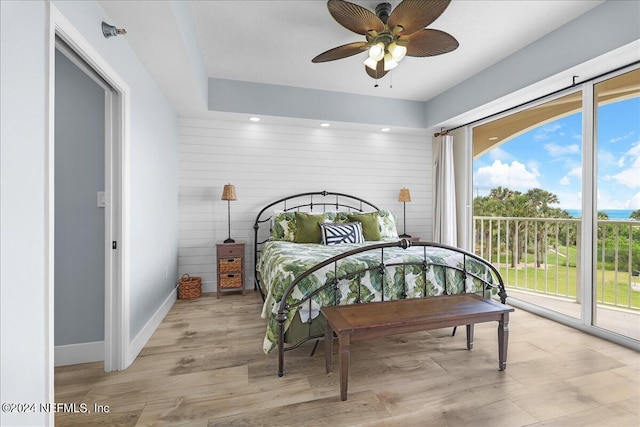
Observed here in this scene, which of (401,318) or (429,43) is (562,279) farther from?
(429,43)

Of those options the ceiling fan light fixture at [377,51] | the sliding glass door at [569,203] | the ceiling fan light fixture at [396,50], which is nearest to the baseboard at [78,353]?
the ceiling fan light fixture at [377,51]

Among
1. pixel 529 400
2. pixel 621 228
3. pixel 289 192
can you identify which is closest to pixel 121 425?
pixel 529 400

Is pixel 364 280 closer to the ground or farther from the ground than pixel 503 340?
farther from the ground

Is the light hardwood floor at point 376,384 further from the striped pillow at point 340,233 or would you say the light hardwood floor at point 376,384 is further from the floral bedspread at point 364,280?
the striped pillow at point 340,233

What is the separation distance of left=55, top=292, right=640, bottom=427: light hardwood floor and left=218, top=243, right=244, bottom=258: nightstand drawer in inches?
49.6

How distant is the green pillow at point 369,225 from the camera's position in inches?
148

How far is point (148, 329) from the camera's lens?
2643mm

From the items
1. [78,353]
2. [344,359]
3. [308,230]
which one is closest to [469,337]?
[344,359]

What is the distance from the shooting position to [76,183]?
2.22 m

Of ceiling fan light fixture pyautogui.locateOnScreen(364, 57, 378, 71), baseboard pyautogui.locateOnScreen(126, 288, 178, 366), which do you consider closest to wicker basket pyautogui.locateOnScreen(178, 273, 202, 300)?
baseboard pyautogui.locateOnScreen(126, 288, 178, 366)

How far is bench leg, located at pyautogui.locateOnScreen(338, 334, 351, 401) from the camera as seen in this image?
175cm

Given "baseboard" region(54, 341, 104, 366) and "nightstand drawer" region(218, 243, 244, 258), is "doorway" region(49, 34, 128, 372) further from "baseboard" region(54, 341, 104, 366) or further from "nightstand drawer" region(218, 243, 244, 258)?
"nightstand drawer" region(218, 243, 244, 258)

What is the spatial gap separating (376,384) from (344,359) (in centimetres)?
40

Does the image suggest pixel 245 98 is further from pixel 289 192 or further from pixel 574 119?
pixel 574 119
